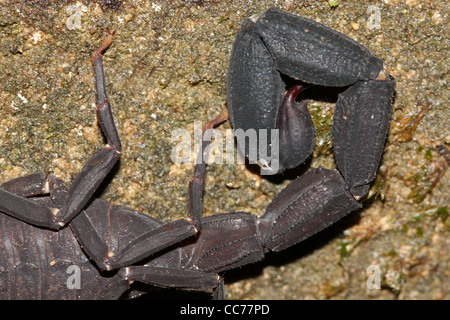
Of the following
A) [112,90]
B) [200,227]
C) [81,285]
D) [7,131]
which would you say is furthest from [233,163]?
[7,131]

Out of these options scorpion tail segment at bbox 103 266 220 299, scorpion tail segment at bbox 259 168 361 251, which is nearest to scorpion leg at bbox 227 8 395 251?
scorpion tail segment at bbox 259 168 361 251

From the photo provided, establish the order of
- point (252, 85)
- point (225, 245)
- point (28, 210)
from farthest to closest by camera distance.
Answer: point (225, 245), point (28, 210), point (252, 85)

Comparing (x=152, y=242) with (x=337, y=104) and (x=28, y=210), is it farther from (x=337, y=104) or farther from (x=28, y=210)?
(x=337, y=104)

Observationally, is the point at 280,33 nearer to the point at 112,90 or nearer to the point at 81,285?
the point at 112,90

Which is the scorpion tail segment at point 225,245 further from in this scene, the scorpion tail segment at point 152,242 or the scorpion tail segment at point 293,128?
the scorpion tail segment at point 293,128

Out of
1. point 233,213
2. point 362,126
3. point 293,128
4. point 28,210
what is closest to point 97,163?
point 28,210

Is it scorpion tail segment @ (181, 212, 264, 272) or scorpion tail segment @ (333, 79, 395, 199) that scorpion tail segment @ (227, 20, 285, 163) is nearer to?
scorpion tail segment @ (333, 79, 395, 199)
